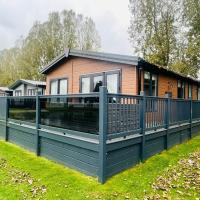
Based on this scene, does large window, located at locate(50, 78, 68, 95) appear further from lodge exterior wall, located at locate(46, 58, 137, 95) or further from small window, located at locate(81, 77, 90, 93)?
small window, located at locate(81, 77, 90, 93)

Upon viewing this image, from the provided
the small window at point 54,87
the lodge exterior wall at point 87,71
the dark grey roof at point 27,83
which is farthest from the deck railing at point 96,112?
the dark grey roof at point 27,83

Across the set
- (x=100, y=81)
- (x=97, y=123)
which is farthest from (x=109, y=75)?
(x=97, y=123)

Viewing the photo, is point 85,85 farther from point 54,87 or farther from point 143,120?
point 143,120

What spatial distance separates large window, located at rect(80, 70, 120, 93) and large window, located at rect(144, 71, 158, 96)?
4.46 ft

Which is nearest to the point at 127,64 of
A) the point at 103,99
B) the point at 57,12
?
the point at 103,99

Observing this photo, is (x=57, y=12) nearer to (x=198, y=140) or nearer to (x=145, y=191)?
(x=198, y=140)

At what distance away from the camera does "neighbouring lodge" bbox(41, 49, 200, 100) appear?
10312mm

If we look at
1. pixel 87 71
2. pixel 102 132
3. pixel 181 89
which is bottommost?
pixel 102 132

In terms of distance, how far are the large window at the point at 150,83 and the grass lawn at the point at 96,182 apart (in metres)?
4.85

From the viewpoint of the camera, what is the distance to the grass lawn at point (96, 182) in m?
4.44

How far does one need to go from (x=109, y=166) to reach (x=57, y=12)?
3367 cm

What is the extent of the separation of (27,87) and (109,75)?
1517cm

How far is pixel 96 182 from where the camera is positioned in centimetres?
494

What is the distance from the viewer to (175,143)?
8.52 metres
